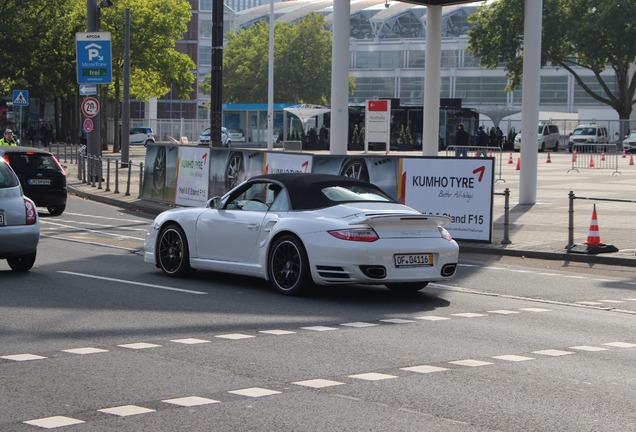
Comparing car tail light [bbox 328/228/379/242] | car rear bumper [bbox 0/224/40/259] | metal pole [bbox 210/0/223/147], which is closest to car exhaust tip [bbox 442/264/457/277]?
car tail light [bbox 328/228/379/242]

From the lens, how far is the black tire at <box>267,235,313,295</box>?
41.9ft

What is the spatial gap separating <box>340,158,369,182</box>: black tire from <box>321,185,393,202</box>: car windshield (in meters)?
7.41

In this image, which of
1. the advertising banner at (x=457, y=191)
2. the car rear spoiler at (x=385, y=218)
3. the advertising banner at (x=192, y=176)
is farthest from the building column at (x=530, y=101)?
the car rear spoiler at (x=385, y=218)

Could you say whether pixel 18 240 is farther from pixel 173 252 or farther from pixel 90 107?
pixel 90 107

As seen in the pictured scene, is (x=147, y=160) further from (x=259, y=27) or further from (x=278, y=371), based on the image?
(x=259, y=27)

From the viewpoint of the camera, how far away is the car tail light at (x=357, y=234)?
1254cm

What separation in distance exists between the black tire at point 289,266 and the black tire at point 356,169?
8.45m

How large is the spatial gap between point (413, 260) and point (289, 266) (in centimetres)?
140

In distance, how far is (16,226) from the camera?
48.0 feet

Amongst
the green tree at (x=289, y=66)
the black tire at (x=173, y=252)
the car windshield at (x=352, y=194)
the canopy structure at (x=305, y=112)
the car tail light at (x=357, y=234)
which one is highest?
the green tree at (x=289, y=66)

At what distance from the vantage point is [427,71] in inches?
1316

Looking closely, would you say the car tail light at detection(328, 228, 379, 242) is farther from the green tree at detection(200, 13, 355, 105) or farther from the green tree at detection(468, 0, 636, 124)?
the green tree at detection(200, 13, 355, 105)

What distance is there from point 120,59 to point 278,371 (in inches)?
2564

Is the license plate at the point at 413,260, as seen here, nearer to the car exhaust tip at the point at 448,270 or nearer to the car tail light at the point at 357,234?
the car exhaust tip at the point at 448,270
